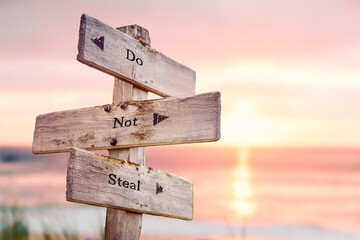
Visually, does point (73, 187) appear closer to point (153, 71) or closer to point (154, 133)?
point (154, 133)

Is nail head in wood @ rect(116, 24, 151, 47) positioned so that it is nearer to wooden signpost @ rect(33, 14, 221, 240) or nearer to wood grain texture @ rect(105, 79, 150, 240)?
wooden signpost @ rect(33, 14, 221, 240)

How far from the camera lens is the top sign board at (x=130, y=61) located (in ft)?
8.38

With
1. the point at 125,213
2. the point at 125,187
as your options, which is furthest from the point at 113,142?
the point at 125,213

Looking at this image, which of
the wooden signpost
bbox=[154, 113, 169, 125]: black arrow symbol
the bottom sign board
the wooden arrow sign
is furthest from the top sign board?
the bottom sign board

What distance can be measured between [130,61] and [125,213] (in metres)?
0.89

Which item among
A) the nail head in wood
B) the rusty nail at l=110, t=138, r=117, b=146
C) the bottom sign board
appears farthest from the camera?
the nail head in wood

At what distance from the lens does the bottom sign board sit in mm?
2383

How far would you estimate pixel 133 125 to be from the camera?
2.70m

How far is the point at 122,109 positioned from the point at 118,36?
0.42 m

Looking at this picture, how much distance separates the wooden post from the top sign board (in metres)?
0.08

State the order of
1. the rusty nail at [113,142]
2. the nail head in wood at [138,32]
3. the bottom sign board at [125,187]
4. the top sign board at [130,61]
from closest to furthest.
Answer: the bottom sign board at [125,187] → the top sign board at [130,61] → the rusty nail at [113,142] → the nail head in wood at [138,32]

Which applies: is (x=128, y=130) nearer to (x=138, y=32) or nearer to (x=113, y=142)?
(x=113, y=142)

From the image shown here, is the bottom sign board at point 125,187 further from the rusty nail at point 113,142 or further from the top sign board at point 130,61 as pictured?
the top sign board at point 130,61

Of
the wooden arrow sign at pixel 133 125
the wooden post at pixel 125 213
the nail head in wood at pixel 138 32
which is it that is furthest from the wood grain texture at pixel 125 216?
the nail head in wood at pixel 138 32
